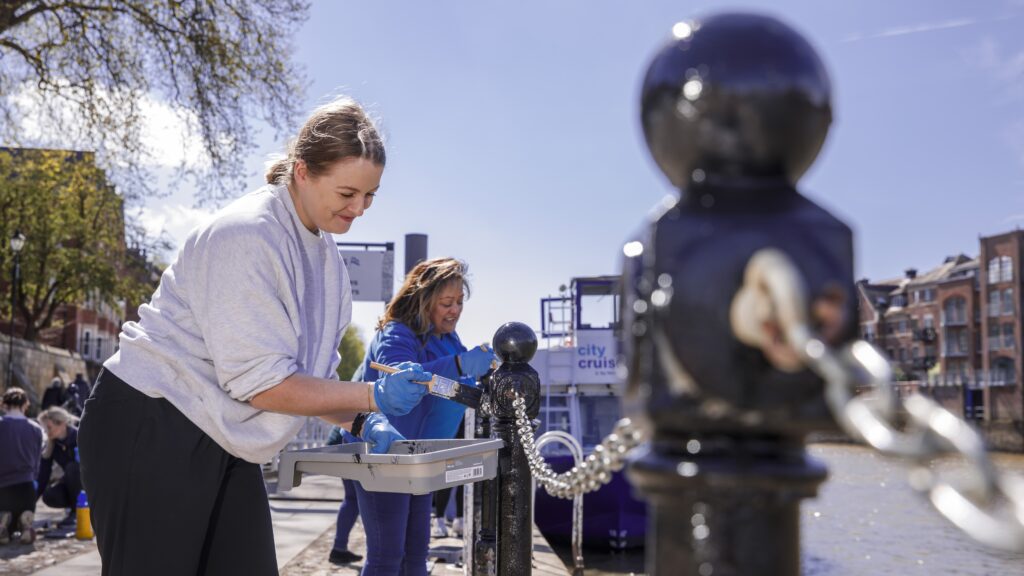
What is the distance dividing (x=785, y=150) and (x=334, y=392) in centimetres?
176

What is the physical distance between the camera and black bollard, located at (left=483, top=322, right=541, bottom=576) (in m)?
3.23

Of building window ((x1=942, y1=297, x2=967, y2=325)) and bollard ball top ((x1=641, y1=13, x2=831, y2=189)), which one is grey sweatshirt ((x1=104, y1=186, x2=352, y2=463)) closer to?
bollard ball top ((x1=641, y1=13, x2=831, y2=189))

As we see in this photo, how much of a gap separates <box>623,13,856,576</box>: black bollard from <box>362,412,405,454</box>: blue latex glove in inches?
91.1

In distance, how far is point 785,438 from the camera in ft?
2.38

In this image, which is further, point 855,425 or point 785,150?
point 785,150

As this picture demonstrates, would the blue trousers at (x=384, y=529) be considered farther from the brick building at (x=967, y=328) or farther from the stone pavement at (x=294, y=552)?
the brick building at (x=967, y=328)

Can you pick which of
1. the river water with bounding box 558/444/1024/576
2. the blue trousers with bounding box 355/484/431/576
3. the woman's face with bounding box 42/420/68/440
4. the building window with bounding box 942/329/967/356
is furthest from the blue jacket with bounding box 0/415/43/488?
the building window with bounding box 942/329/967/356

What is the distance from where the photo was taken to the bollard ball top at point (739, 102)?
2.47 feet

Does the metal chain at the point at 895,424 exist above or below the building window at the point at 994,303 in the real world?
below

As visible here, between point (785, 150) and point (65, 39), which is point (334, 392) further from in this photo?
point (65, 39)

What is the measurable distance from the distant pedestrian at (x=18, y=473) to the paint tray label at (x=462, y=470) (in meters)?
6.54

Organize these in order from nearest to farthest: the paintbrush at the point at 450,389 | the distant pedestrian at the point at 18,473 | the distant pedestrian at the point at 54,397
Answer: the paintbrush at the point at 450,389
the distant pedestrian at the point at 18,473
the distant pedestrian at the point at 54,397

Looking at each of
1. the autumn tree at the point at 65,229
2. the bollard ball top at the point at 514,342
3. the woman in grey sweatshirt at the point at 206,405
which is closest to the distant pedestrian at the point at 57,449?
the bollard ball top at the point at 514,342

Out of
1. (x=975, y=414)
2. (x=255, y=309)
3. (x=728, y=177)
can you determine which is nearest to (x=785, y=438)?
(x=728, y=177)
